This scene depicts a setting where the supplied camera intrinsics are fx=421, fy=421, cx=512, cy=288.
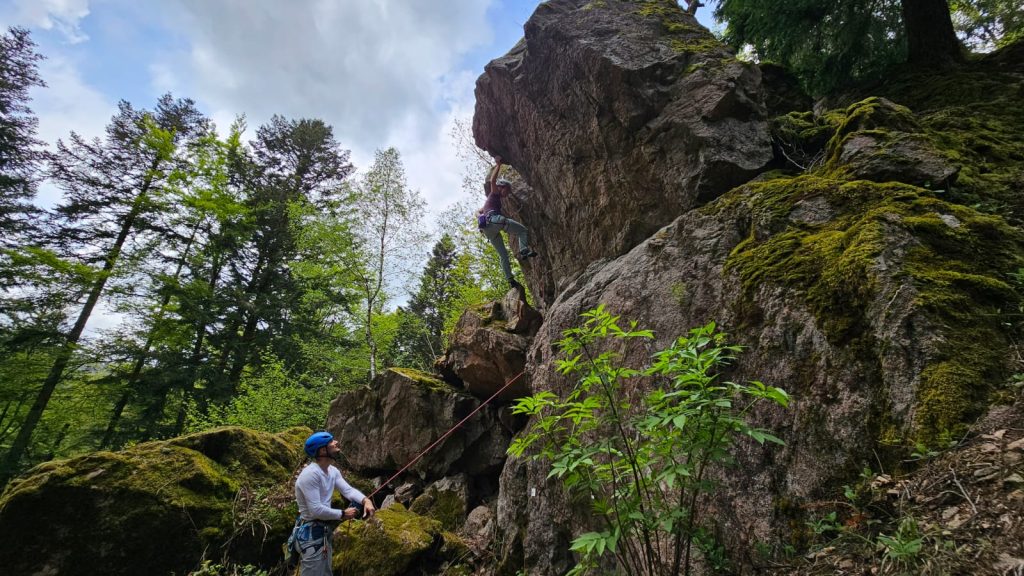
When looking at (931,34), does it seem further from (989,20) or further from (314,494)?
(314,494)

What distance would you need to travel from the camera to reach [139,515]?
19.2ft

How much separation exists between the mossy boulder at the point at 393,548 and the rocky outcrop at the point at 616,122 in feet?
16.3

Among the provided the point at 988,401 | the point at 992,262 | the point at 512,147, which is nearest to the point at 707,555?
the point at 988,401

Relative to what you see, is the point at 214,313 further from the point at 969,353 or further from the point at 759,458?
the point at 969,353

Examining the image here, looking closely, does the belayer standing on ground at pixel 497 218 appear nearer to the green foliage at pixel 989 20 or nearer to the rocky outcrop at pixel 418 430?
the rocky outcrop at pixel 418 430

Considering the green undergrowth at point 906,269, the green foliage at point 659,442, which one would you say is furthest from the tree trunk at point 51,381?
the green undergrowth at point 906,269

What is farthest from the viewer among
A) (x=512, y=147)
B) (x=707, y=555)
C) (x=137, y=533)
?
(x=512, y=147)

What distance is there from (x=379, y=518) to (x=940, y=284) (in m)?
7.02

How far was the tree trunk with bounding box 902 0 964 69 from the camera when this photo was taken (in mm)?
6625

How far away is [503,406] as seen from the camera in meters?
8.88

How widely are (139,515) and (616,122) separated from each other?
9536 mm

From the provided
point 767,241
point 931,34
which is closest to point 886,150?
point 767,241

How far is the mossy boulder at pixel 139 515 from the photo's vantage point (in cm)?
543

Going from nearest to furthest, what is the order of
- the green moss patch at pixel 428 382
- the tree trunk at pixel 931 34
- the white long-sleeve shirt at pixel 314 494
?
1. the white long-sleeve shirt at pixel 314 494
2. the tree trunk at pixel 931 34
3. the green moss patch at pixel 428 382
